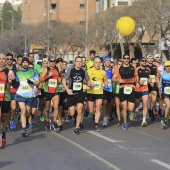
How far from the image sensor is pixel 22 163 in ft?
37.8

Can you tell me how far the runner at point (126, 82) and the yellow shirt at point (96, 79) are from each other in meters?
0.46

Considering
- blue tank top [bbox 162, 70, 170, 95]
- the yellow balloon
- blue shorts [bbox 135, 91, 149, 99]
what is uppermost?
the yellow balloon

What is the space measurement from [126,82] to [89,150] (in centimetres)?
475

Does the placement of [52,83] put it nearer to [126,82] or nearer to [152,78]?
[126,82]

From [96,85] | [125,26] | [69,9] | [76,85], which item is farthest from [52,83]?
[69,9]

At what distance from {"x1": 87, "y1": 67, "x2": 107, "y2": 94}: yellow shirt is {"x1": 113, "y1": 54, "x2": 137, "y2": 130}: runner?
1.52ft

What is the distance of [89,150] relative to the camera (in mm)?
13156

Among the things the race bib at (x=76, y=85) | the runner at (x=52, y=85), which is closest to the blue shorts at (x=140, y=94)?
the race bib at (x=76, y=85)

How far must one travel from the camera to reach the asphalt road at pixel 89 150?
1132cm

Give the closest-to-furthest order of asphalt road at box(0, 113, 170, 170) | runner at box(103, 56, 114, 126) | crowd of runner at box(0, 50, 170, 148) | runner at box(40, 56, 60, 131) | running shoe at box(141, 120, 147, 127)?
1. asphalt road at box(0, 113, 170, 170)
2. crowd of runner at box(0, 50, 170, 148)
3. runner at box(40, 56, 60, 131)
4. running shoe at box(141, 120, 147, 127)
5. runner at box(103, 56, 114, 126)

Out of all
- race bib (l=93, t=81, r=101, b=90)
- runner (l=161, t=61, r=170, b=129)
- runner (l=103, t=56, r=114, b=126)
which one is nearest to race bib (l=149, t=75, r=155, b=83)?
runner (l=103, t=56, r=114, b=126)

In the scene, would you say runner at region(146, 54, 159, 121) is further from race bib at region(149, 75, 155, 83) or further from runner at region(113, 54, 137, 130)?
runner at region(113, 54, 137, 130)

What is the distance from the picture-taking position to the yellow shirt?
1719cm

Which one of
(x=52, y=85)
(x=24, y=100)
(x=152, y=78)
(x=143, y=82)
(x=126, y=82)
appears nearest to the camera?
(x=24, y=100)
